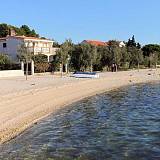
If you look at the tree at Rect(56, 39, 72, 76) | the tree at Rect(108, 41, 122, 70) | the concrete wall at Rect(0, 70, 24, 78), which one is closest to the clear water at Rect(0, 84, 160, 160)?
the concrete wall at Rect(0, 70, 24, 78)

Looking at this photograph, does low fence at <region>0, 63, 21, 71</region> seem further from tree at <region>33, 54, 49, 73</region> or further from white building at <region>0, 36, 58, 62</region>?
white building at <region>0, 36, 58, 62</region>

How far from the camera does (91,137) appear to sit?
23438 millimetres

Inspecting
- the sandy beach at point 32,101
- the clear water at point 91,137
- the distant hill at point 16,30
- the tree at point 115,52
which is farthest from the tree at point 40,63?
the clear water at point 91,137

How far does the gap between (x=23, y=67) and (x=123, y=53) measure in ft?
102

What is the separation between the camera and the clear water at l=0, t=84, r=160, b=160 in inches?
758

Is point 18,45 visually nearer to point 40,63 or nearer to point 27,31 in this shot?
point 40,63

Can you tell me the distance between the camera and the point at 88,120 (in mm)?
29984

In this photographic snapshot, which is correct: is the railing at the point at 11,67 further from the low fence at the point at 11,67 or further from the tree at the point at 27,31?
the tree at the point at 27,31

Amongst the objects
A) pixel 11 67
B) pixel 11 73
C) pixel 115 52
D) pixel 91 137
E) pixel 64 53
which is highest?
pixel 115 52

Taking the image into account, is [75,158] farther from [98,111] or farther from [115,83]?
[115,83]

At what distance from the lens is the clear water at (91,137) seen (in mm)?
19250

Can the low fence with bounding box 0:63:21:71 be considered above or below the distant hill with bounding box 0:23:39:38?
below

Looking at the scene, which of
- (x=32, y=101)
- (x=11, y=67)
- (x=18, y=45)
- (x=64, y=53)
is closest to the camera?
(x=32, y=101)

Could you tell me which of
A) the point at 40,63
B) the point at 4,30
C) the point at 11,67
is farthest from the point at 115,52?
the point at 4,30
